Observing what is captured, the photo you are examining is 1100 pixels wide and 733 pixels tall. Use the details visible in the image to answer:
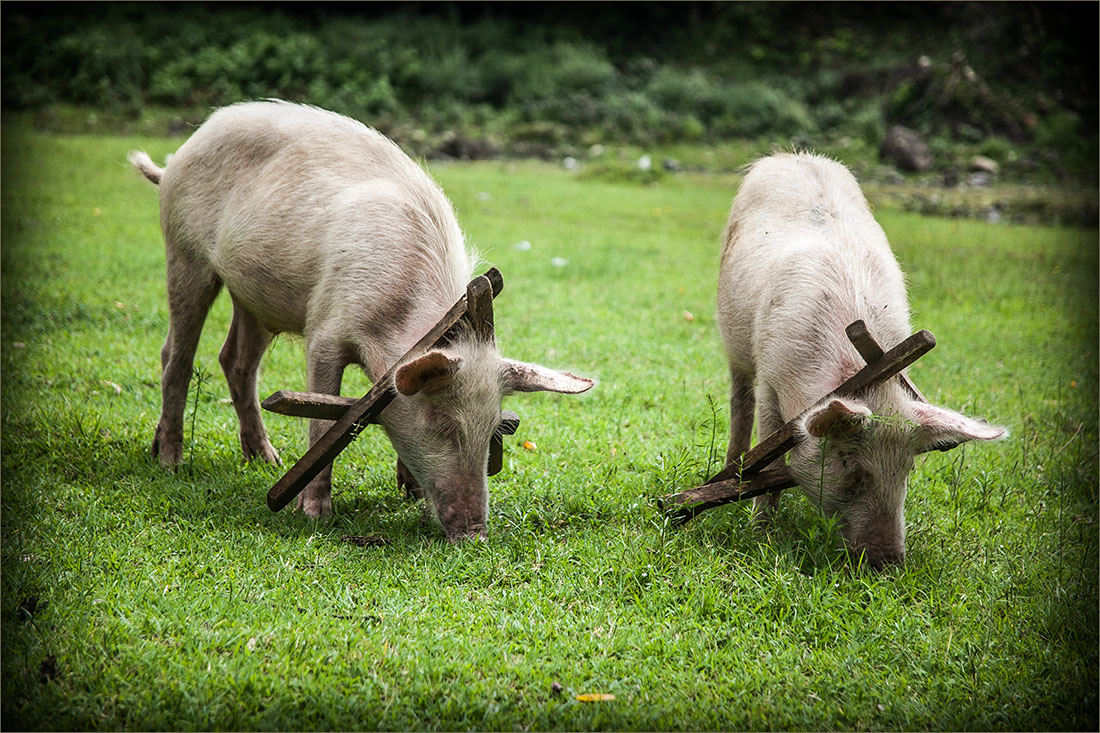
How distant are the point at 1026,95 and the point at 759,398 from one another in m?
20.8

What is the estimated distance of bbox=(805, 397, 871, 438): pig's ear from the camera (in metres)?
3.70

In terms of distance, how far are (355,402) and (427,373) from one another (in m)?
0.43

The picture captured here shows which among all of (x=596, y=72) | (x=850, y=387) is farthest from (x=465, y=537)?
(x=596, y=72)

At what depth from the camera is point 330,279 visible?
4441 mm

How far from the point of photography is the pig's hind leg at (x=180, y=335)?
505cm

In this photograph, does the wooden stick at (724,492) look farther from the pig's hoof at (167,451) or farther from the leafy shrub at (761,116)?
the leafy shrub at (761,116)

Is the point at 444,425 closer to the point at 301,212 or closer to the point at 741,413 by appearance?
the point at 301,212

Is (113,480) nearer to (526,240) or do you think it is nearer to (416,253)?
(416,253)

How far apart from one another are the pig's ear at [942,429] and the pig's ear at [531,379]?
1437 mm

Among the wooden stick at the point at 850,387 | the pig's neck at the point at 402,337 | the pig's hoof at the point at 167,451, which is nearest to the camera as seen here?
the wooden stick at the point at 850,387

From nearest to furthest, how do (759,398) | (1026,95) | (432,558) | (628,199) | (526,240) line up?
(432,558), (759,398), (526,240), (628,199), (1026,95)

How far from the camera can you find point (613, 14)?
27625 millimetres

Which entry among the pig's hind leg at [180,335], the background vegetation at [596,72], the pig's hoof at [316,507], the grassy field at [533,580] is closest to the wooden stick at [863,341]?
the grassy field at [533,580]

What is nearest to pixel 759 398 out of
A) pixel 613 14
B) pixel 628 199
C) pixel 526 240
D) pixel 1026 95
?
pixel 526 240
